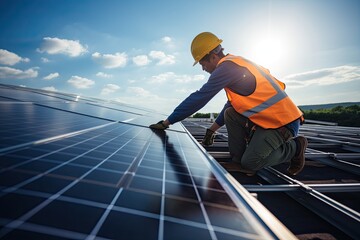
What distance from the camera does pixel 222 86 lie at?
9.86ft

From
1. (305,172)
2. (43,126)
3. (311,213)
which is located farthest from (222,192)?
(305,172)

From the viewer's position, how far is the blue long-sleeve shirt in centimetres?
299

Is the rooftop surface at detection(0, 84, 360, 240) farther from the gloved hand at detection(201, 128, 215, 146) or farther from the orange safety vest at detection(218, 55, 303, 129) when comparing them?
the gloved hand at detection(201, 128, 215, 146)

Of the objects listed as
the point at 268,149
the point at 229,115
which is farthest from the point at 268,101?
the point at 229,115

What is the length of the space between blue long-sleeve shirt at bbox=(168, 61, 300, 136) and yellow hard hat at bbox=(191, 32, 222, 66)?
65 cm

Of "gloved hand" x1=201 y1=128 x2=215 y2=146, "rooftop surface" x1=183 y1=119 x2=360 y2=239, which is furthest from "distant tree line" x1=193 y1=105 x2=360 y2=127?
"rooftop surface" x1=183 y1=119 x2=360 y2=239

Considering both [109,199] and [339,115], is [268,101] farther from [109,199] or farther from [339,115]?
[339,115]

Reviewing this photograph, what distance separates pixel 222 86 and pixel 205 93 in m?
0.27

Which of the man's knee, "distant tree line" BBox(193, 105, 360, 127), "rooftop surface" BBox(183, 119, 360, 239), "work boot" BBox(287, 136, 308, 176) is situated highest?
"distant tree line" BBox(193, 105, 360, 127)

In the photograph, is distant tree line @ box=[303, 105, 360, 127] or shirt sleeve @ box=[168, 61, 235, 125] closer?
shirt sleeve @ box=[168, 61, 235, 125]

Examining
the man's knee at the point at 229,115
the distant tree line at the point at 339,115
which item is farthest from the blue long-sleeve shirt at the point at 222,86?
the distant tree line at the point at 339,115

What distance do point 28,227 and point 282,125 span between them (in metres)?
3.09

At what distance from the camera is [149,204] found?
3.04 ft

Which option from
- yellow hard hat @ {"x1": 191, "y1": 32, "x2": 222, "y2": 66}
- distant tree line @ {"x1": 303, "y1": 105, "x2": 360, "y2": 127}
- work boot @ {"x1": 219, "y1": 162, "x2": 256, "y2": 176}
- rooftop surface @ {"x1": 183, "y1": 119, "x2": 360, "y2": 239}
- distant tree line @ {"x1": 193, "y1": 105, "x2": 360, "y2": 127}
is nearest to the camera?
rooftop surface @ {"x1": 183, "y1": 119, "x2": 360, "y2": 239}
